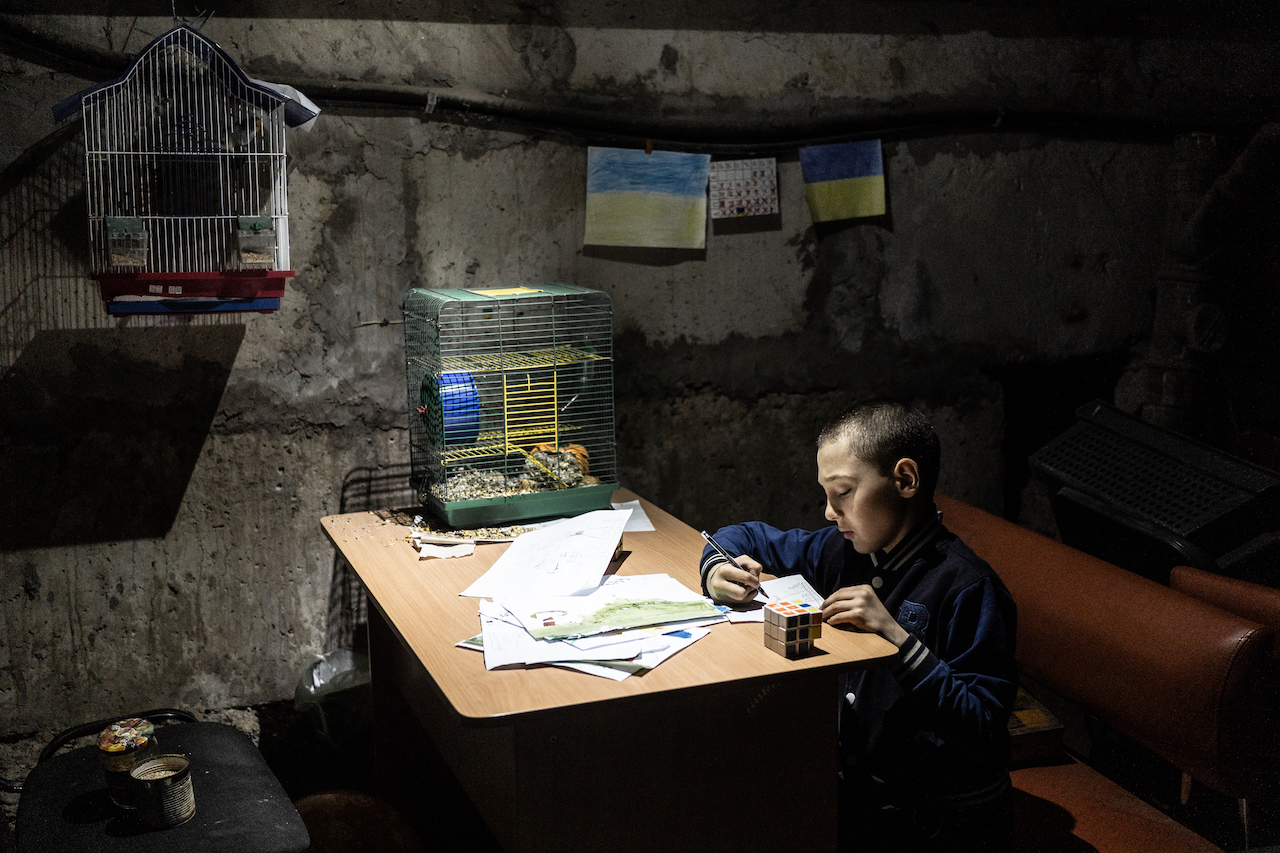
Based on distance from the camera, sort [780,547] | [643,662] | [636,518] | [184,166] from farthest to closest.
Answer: [636,518]
[184,166]
[780,547]
[643,662]

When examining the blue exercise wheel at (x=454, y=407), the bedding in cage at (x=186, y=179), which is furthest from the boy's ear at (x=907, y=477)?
the bedding in cage at (x=186, y=179)

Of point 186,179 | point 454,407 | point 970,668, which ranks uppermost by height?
point 186,179

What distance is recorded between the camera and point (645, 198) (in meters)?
3.08

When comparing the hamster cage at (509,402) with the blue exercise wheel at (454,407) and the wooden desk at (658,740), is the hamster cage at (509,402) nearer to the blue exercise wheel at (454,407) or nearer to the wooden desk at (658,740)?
the blue exercise wheel at (454,407)

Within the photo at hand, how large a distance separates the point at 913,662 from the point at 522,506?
1105 mm

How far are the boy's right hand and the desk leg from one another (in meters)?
0.20

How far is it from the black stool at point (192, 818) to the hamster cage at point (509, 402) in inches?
28.1

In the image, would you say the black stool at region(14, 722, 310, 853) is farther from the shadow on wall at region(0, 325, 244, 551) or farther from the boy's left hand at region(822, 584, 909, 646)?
the boy's left hand at region(822, 584, 909, 646)

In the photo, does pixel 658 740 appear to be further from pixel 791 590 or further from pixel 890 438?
pixel 890 438

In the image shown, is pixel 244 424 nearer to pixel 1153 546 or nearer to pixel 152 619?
pixel 152 619

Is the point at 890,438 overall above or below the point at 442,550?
above

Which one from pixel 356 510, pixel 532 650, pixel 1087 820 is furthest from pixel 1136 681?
pixel 356 510

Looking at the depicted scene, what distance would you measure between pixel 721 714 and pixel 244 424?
166 cm

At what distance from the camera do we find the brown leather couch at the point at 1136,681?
72.3 inches
